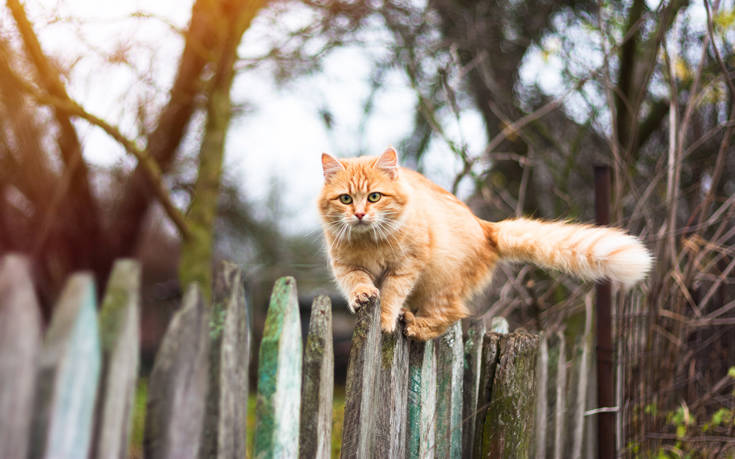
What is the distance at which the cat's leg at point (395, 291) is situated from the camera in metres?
2.15

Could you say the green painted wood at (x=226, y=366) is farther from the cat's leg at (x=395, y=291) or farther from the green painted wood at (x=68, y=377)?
the cat's leg at (x=395, y=291)

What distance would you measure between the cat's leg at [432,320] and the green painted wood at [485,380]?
18 centimetres

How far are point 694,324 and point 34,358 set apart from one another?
10.3 ft

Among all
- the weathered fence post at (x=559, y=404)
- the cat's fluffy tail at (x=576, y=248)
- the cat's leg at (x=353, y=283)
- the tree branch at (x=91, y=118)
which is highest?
the tree branch at (x=91, y=118)

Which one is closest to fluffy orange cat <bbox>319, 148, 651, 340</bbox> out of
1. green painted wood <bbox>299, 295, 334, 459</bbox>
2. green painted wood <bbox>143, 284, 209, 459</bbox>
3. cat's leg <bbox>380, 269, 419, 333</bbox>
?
cat's leg <bbox>380, 269, 419, 333</bbox>

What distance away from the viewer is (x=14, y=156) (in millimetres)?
5012

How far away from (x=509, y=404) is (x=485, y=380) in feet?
0.41

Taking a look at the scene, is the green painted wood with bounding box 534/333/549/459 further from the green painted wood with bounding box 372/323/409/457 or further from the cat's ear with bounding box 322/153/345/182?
the cat's ear with bounding box 322/153/345/182

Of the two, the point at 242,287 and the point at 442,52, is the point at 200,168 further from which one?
the point at 242,287

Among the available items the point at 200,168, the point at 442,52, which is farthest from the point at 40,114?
the point at 442,52

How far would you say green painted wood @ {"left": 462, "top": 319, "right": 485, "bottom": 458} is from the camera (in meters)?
2.25

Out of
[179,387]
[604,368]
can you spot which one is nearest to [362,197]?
[604,368]

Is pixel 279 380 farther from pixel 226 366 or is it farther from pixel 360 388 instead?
pixel 360 388

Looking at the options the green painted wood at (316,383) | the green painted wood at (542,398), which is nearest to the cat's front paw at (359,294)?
the green painted wood at (316,383)
